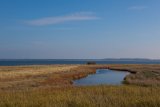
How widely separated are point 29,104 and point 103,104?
3289mm

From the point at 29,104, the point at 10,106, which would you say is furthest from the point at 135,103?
the point at 10,106

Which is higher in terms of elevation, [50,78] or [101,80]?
[50,78]

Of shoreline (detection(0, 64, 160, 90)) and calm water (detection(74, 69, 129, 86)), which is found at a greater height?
shoreline (detection(0, 64, 160, 90))

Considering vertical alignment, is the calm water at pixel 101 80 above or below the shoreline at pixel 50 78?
below

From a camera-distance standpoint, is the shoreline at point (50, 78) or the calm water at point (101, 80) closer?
the shoreline at point (50, 78)

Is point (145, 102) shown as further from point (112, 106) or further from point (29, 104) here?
point (29, 104)

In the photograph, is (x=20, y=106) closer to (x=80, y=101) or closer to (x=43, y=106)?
(x=43, y=106)

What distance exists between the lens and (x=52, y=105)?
12.6 metres

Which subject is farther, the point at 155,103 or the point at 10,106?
the point at 10,106

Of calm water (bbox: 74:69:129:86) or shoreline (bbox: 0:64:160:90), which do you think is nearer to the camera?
shoreline (bbox: 0:64:160:90)

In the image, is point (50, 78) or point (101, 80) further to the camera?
point (101, 80)

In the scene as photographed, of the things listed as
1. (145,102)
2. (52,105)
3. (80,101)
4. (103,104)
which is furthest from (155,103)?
(52,105)

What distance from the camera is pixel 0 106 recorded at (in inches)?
522

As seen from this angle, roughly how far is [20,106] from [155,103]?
18.8 ft
